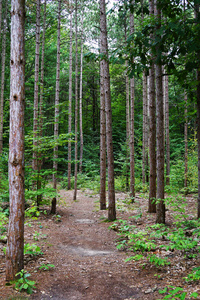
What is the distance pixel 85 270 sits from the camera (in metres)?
4.32

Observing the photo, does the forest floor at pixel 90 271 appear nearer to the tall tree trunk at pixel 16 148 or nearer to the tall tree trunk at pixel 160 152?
the tall tree trunk at pixel 16 148

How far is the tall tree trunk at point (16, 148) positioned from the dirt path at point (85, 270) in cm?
55

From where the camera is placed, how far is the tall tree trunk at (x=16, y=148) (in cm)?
357

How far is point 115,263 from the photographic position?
15.1 ft

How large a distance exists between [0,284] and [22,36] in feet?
13.1

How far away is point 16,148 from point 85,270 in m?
2.72

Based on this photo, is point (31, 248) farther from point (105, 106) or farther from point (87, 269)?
point (105, 106)

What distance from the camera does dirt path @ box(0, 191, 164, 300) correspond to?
343cm

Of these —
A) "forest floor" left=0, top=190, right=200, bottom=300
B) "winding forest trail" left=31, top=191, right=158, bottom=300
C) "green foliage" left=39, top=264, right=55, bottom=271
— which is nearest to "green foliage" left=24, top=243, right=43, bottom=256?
"forest floor" left=0, top=190, right=200, bottom=300

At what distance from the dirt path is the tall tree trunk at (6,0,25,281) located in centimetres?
55

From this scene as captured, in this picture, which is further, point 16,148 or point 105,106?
point 105,106

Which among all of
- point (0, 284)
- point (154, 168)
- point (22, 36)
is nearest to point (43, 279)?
point (0, 284)

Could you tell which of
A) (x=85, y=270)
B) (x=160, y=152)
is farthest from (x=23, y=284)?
(x=160, y=152)

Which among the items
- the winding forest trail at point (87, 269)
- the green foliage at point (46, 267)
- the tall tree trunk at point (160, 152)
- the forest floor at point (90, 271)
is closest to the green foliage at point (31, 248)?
the forest floor at point (90, 271)
